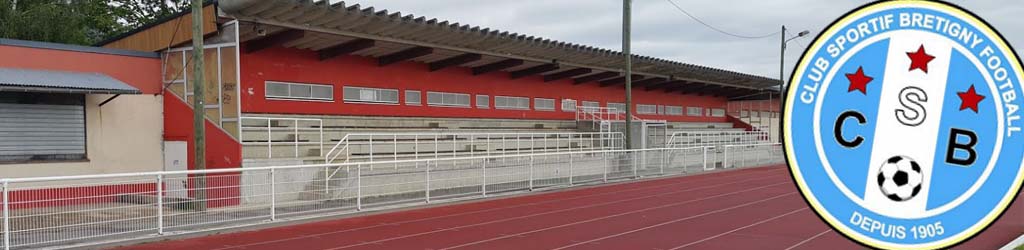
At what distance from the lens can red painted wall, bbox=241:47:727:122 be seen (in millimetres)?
20047

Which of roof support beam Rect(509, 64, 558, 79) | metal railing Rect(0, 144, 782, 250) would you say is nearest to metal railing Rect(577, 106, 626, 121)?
roof support beam Rect(509, 64, 558, 79)

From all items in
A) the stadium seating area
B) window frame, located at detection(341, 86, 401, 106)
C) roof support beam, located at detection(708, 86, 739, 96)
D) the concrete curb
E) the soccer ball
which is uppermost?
roof support beam, located at detection(708, 86, 739, 96)

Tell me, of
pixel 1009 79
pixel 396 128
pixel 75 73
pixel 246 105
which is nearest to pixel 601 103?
pixel 396 128

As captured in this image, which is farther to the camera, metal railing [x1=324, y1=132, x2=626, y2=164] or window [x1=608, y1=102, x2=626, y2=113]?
window [x1=608, y1=102, x2=626, y2=113]

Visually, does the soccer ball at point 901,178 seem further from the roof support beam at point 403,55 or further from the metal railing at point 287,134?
the roof support beam at point 403,55

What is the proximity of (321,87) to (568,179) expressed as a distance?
7.18 metres

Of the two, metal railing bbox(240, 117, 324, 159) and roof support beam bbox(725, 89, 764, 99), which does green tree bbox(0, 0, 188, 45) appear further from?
roof support beam bbox(725, 89, 764, 99)

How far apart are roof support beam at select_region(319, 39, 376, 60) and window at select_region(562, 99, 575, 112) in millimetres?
13176

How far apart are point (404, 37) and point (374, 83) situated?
7.42 feet

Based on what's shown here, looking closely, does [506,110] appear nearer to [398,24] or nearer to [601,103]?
[601,103]

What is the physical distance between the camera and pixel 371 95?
2347 centimetres

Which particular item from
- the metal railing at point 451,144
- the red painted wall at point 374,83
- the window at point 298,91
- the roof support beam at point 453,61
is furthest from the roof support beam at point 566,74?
the window at point 298,91

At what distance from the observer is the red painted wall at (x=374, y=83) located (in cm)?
2005

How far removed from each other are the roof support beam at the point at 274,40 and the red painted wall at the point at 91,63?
2.16 metres
